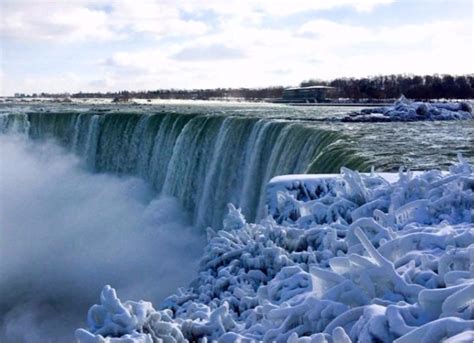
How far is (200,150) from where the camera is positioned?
1894 cm

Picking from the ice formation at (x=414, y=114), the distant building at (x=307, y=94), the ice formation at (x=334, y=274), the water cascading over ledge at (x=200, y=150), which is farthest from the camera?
the distant building at (x=307, y=94)

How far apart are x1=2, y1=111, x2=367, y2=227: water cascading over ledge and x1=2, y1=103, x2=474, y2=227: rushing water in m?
0.03

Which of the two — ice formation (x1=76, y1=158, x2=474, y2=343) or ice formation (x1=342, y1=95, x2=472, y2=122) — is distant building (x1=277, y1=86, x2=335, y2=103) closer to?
ice formation (x1=342, y1=95, x2=472, y2=122)

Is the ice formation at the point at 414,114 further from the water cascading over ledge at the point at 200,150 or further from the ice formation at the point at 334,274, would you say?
the ice formation at the point at 334,274

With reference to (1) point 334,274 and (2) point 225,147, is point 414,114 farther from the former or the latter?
(1) point 334,274

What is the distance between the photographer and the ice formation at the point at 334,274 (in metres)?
3.06

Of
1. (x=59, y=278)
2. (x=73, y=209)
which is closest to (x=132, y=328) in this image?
(x=59, y=278)

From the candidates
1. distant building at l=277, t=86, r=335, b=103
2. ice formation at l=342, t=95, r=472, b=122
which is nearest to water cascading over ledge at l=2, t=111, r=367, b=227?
ice formation at l=342, t=95, r=472, b=122

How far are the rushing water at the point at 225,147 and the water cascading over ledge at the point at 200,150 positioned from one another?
27 mm

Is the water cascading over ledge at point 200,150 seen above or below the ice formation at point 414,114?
below

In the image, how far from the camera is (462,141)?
13.7 m

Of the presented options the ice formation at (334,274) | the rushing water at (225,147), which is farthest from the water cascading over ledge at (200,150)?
the ice formation at (334,274)

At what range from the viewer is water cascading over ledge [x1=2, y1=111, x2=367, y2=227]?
13162mm

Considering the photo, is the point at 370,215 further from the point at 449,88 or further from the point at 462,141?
the point at 449,88
